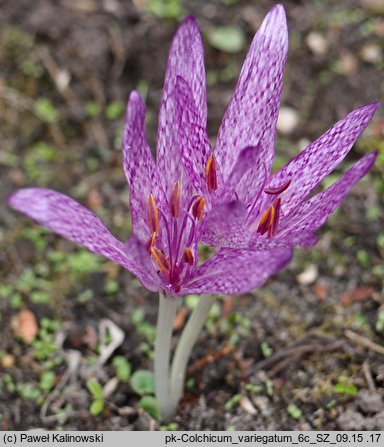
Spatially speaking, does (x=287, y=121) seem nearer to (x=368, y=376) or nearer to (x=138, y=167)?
(x=368, y=376)

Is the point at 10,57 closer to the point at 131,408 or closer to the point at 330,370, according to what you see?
the point at 131,408

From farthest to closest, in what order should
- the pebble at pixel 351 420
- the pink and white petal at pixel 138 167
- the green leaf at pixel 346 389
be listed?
the green leaf at pixel 346 389 → the pebble at pixel 351 420 → the pink and white petal at pixel 138 167

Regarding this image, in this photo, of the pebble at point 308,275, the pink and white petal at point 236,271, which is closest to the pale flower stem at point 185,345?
the pink and white petal at point 236,271

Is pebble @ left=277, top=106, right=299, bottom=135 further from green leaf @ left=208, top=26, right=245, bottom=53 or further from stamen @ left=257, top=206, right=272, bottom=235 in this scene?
stamen @ left=257, top=206, right=272, bottom=235

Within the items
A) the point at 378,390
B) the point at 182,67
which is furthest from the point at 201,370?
the point at 182,67

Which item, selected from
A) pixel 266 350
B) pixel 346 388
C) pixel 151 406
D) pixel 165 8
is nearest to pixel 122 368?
pixel 151 406

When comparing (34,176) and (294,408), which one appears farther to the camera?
(34,176)

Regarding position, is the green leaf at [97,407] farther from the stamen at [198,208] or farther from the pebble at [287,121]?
the pebble at [287,121]
